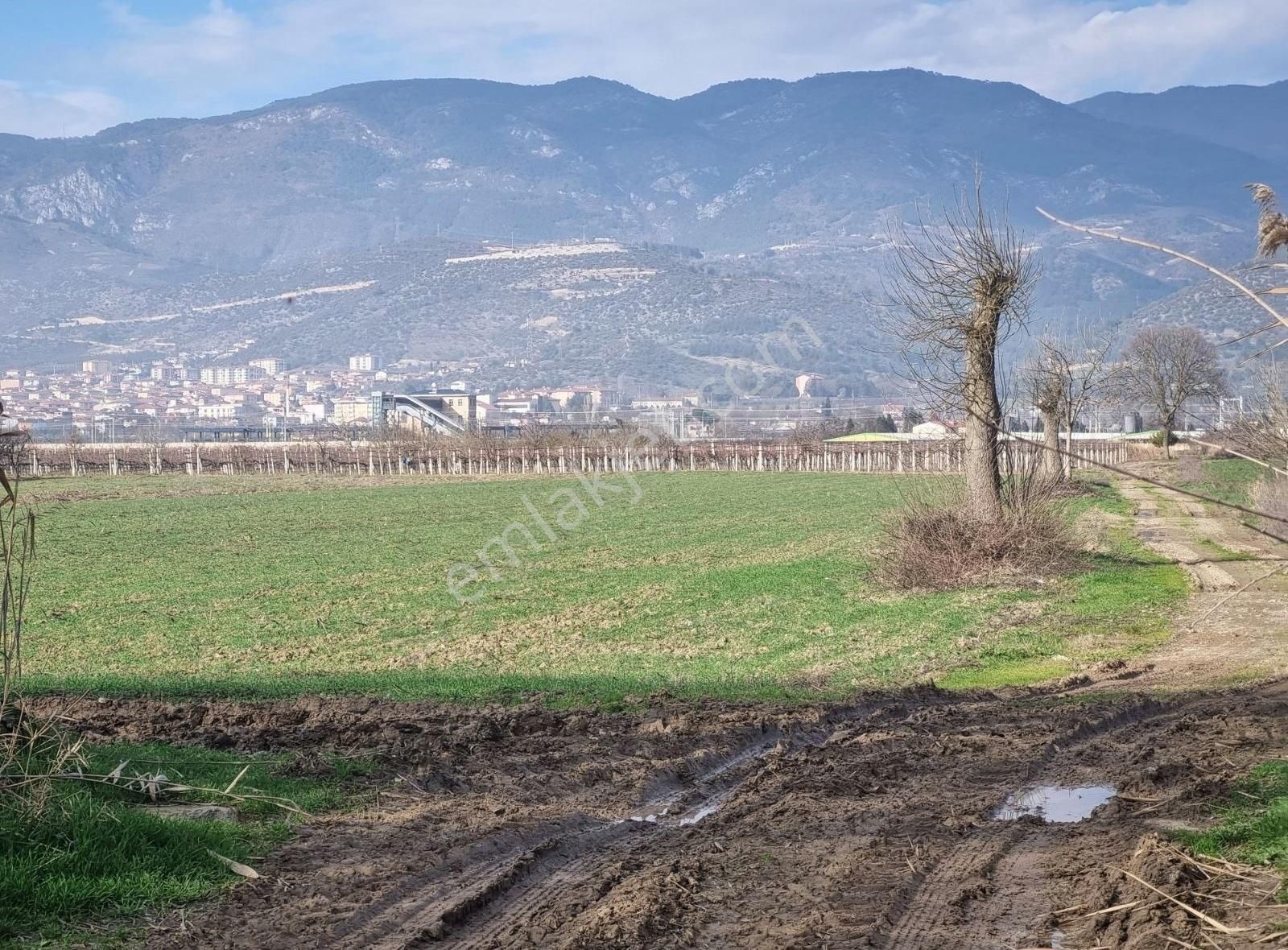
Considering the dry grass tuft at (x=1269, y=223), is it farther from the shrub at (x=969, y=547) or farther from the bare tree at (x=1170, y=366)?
the bare tree at (x=1170, y=366)

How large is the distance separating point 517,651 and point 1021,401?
33.4m

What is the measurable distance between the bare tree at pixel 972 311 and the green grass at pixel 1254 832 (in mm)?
15756

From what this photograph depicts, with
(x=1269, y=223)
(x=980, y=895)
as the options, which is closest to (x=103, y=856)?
(x=980, y=895)

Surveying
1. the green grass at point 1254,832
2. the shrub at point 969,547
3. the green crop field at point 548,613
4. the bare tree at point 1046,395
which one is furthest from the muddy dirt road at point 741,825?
the bare tree at point 1046,395

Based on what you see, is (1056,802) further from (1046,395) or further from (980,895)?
(1046,395)

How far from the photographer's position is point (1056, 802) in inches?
348

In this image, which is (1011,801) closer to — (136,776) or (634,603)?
(136,776)

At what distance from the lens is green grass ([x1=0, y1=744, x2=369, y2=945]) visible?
A: 6359mm

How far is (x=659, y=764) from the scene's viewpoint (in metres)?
10.3

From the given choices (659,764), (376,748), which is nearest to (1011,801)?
(659,764)

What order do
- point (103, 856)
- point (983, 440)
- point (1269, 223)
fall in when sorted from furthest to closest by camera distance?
point (983, 440) < point (103, 856) < point (1269, 223)

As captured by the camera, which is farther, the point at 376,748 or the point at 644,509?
the point at 644,509

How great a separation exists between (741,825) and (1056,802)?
2321 millimetres

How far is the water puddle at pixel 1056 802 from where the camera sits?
8484mm
